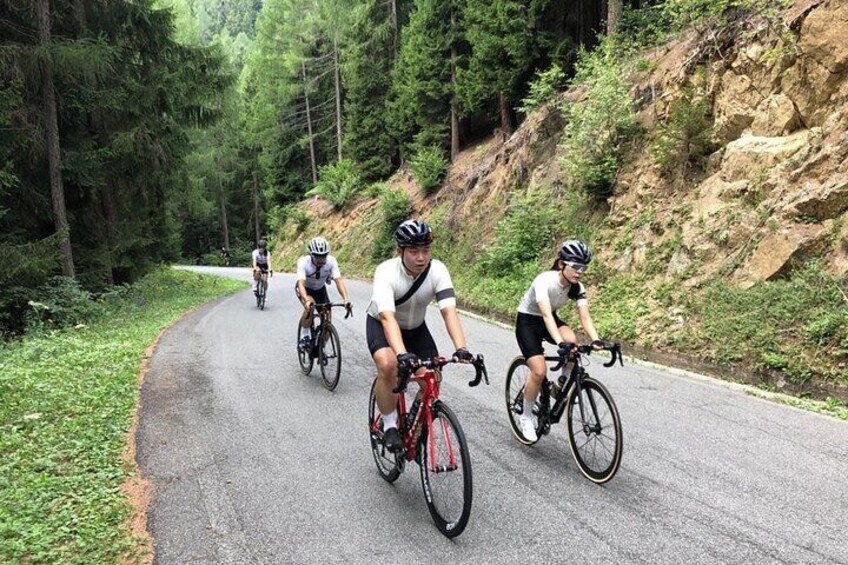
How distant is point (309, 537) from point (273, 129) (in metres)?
46.3

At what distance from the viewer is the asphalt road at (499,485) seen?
3.69 meters

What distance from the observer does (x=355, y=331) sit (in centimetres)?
1179

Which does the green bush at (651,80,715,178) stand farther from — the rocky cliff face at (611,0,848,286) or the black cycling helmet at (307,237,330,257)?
the black cycling helmet at (307,237,330,257)

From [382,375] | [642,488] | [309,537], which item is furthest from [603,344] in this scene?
[309,537]

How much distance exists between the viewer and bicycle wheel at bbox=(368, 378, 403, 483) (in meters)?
4.64

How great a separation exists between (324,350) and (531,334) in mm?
3545

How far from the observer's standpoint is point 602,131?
14305 millimetres

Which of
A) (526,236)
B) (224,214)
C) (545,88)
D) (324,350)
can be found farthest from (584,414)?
(224,214)

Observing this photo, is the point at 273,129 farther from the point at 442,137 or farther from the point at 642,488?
the point at 642,488

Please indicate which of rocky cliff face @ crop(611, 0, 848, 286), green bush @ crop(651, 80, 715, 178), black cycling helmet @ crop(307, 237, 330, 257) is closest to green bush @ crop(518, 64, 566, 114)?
rocky cliff face @ crop(611, 0, 848, 286)

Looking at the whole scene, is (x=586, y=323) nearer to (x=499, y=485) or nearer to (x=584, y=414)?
(x=584, y=414)

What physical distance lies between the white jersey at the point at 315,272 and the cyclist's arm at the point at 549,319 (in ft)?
13.8

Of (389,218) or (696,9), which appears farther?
(389,218)

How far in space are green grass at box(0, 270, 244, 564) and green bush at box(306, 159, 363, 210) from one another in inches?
1029
